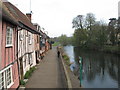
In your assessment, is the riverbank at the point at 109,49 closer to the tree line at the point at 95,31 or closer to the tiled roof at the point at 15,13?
the tree line at the point at 95,31

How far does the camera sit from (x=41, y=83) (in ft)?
37.4

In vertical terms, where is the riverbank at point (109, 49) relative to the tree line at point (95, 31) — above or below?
below

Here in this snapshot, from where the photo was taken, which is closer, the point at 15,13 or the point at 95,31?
the point at 15,13

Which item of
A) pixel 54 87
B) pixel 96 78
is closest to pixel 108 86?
pixel 96 78

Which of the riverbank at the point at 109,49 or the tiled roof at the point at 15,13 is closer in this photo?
the tiled roof at the point at 15,13

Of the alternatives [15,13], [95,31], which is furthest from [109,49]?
[15,13]

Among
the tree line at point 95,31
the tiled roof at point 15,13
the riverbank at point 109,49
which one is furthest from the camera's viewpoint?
the tree line at point 95,31

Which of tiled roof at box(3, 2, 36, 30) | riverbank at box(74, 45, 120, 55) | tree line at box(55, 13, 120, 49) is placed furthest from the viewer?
tree line at box(55, 13, 120, 49)

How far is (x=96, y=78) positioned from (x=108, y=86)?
11.2ft

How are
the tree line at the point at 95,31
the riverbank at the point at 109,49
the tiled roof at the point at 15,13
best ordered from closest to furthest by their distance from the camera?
the tiled roof at the point at 15,13
the riverbank at the point at 109,49
the tree line at the point at 95,31

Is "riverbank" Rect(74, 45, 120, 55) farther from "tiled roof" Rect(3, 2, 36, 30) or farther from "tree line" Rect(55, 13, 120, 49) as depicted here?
"tiled roof" Rect(3, 2, 36, 30)

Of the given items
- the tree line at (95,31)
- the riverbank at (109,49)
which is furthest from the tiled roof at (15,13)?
the tree line at (95,31)

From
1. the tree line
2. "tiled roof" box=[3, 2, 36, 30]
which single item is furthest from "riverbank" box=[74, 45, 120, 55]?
"tiled roof" box=[3, 2, 36, 30]

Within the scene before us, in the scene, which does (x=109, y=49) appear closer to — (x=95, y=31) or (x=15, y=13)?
(x=95, y=31)
